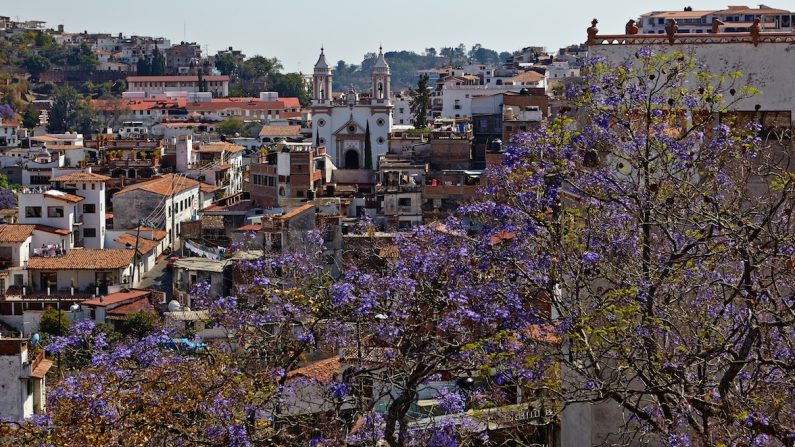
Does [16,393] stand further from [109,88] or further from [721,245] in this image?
[109,88]

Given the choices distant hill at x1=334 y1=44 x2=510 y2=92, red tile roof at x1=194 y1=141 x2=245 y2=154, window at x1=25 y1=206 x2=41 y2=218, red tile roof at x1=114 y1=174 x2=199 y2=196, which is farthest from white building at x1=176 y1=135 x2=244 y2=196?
distant hill at x1=334 y1=44 x2=510 y2=92

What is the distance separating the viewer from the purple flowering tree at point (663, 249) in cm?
792

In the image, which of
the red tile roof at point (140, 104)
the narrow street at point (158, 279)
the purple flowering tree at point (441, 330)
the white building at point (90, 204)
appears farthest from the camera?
the red tile roof at point (140, 104)

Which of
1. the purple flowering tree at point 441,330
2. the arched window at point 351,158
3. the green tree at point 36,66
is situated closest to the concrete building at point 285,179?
the arched window at point 351,158

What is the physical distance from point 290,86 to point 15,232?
7508 cm

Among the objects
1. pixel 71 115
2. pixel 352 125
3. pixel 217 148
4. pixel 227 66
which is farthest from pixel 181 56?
pixel 217 148

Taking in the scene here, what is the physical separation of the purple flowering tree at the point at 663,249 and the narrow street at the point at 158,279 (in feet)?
78.6

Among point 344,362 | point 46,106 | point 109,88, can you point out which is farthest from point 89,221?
point 109,88

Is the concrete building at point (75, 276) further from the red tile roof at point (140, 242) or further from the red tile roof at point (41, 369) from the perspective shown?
the red tile roof at point (41, 369)

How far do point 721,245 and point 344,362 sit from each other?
6.38 metres

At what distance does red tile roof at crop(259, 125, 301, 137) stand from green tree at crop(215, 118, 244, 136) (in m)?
5.76

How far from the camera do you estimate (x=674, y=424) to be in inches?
330

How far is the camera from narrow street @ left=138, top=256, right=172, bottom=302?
115ft

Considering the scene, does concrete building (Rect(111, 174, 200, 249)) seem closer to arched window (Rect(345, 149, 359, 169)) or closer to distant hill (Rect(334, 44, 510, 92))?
arched window (Rect(345, 149, 359, 169))
